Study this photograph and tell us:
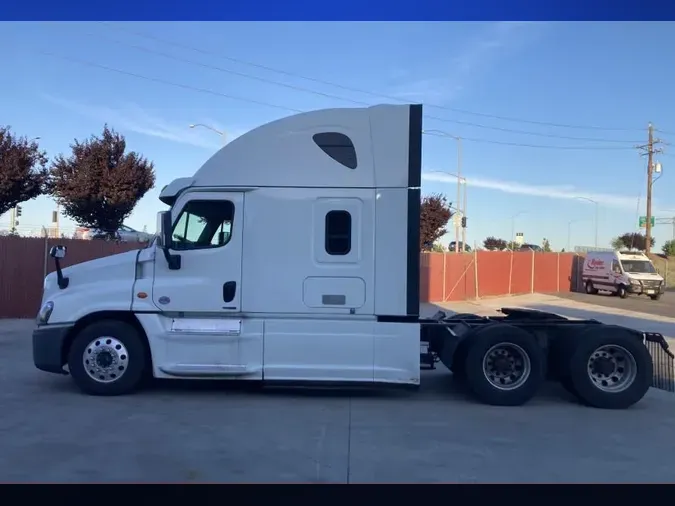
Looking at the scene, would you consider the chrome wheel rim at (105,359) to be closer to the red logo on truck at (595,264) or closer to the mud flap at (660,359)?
the mud flap at (660,359)

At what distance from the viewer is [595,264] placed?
39719 mm

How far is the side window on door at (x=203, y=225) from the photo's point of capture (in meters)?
9.16

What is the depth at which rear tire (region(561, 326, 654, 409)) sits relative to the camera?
9133mm

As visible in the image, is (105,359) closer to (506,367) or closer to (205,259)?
(205,259)

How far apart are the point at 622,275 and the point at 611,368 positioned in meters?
29.6

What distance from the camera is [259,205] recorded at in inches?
359

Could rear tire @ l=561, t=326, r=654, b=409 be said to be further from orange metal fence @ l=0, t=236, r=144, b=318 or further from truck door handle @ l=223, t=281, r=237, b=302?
orange metal fence @ l=0, t=236, r=144, b=318

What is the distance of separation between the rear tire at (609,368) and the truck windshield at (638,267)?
29.7 meters

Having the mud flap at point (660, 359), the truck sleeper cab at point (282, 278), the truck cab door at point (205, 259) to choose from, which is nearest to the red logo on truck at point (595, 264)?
the mud flap at point (660, 359)

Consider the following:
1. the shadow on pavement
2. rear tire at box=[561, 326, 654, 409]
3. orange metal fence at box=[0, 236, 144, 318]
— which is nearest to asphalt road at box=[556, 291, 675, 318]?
the shadow on pavement

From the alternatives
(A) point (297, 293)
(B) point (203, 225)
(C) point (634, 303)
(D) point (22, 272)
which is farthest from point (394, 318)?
(C) point (634, 303)

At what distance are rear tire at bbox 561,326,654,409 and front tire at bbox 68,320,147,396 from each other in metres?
5.67

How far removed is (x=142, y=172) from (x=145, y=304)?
64.3ft
